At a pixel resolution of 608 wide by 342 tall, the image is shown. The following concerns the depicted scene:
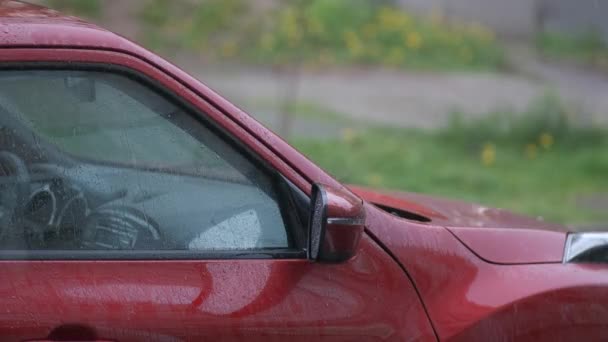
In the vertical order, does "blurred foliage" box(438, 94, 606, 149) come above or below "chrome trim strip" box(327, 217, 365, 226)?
below

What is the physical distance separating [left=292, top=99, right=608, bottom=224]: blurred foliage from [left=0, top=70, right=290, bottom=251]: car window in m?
5.27

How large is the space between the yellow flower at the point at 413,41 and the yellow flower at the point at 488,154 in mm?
3353

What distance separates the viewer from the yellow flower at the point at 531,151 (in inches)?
382

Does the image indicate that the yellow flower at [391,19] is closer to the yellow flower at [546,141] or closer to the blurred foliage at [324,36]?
the blurred foliage at [324,36]

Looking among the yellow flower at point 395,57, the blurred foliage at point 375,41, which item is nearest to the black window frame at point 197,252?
the blurred foliage at point 375,41

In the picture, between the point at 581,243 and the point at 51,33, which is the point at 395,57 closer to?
the point at 581,243

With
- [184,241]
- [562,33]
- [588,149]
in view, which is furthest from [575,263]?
[562,33]

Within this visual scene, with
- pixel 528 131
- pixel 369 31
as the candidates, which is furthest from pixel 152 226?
pixel 369 31

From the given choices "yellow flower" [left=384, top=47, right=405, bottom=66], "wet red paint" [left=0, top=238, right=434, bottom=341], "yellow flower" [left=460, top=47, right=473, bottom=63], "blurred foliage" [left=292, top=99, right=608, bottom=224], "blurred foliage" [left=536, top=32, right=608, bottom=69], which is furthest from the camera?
"blurred foliage" [left=536, top=32, right=608, bottom=69]

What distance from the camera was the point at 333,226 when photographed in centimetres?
282

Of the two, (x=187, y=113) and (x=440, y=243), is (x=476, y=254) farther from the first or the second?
(x=187, y=113)

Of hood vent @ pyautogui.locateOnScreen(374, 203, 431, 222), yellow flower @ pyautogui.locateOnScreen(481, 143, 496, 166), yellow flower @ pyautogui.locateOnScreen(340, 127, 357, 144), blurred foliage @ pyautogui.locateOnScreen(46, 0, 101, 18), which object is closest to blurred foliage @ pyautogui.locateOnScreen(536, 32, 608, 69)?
yellow flower @ pyautogui.locateOnScreen(481, 143, 496, 166)

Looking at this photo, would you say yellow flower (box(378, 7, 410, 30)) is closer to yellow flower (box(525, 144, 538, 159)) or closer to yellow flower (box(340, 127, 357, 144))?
yellow flower (box(340, 127, 357, 144))

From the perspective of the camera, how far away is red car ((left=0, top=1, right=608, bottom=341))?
2.73m
